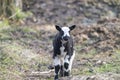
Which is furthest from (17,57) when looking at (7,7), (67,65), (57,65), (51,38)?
(7,7)

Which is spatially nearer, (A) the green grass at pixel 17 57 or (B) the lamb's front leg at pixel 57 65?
(B) the lamb's front leg at pixel 57 65

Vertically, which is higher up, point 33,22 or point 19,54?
point 19,54

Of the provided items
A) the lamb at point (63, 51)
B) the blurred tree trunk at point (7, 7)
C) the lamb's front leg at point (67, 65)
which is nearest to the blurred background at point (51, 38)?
the blurred tree trunk at point (7, 7)

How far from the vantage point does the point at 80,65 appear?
1355cm

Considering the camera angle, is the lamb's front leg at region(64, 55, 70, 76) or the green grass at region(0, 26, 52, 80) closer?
the lamb's front leg at region(64, 55, 70, 76)

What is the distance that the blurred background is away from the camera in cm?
1258

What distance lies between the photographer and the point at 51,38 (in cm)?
1905

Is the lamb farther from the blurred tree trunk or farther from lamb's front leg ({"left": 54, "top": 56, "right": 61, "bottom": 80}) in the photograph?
the blurred tree trunk

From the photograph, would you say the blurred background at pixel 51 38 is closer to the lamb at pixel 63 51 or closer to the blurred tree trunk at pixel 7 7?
the blurred tree trunk at pixel 7 7

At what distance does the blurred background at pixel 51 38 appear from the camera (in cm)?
1258

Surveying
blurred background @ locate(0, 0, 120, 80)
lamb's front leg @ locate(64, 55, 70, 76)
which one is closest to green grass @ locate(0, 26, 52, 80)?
Result: blurred background @ locate(0, 0, 120, 80)

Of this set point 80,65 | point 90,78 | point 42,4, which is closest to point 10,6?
point 42,4

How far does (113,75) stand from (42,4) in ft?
53.6

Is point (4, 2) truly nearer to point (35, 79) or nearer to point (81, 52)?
point (81, 52)
